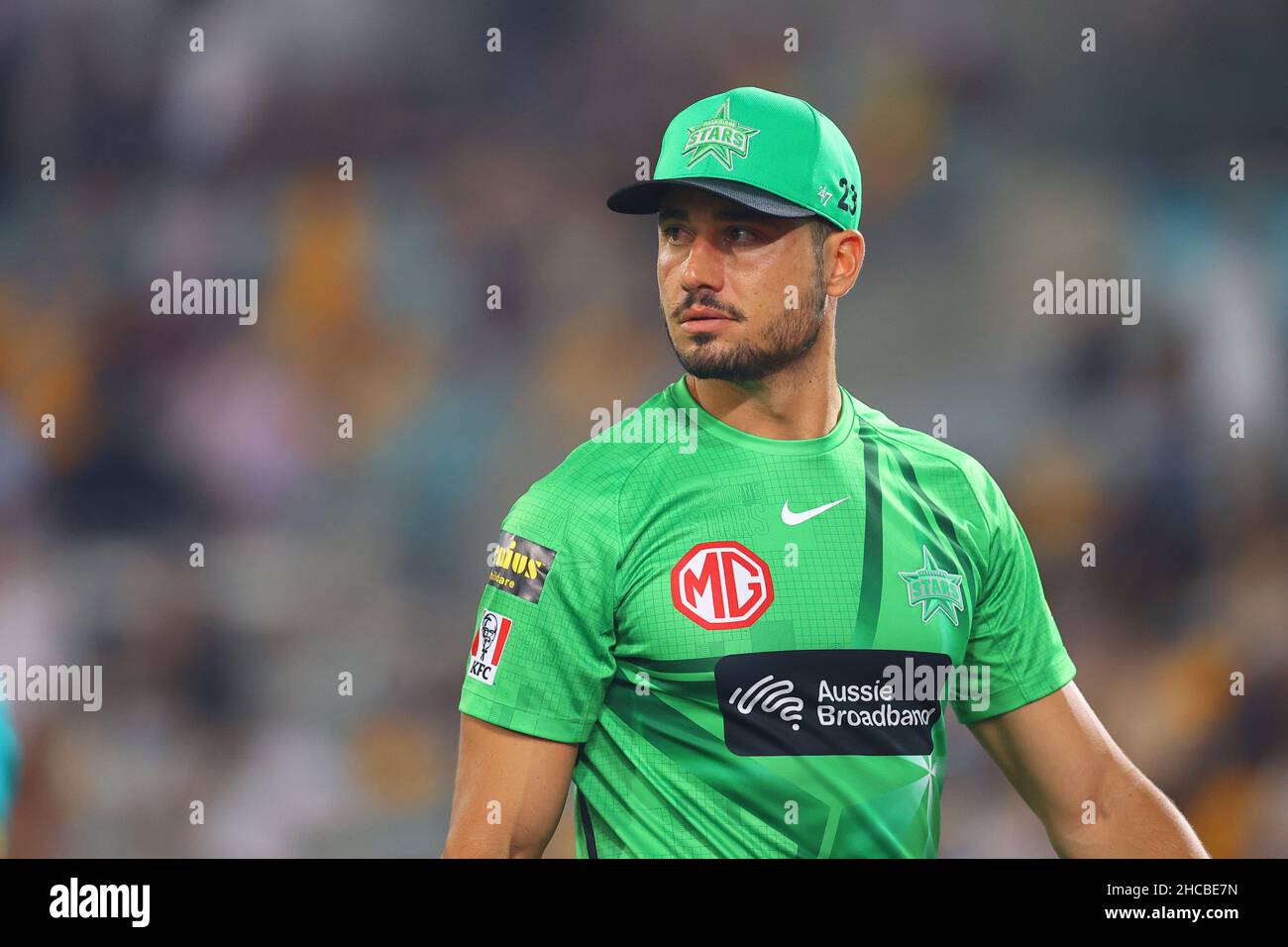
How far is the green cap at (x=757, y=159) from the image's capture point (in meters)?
2.64

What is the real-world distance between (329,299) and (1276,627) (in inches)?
138

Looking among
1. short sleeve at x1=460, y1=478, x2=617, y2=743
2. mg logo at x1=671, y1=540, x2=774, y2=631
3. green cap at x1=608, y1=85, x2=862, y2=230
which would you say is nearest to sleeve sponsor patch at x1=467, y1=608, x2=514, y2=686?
short sleeve at x1=460, y1=478, x2=617, y2=743

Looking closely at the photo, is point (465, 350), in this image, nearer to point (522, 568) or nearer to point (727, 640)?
point (522, 568)

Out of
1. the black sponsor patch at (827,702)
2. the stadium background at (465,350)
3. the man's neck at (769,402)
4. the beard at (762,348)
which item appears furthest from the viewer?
the stadium background at (465,350)

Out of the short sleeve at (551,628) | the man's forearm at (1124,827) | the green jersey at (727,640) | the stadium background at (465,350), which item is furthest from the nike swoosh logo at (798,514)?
the stadium background at (465,350)

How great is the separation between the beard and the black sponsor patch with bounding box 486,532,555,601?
464mm

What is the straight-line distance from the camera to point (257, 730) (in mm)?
4664

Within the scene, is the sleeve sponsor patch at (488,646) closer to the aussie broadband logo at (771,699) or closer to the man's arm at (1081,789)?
the aussie broadband logo at (771,699)

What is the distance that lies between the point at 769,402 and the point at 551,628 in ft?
2.15

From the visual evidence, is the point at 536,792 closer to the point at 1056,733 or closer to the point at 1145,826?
the point at 1056,733

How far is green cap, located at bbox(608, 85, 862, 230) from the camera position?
2645 millimetres

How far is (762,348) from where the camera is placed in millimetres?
2674

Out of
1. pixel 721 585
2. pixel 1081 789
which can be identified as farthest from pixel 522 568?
pixel 1081 789

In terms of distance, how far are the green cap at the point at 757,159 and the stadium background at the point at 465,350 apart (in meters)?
1.85
